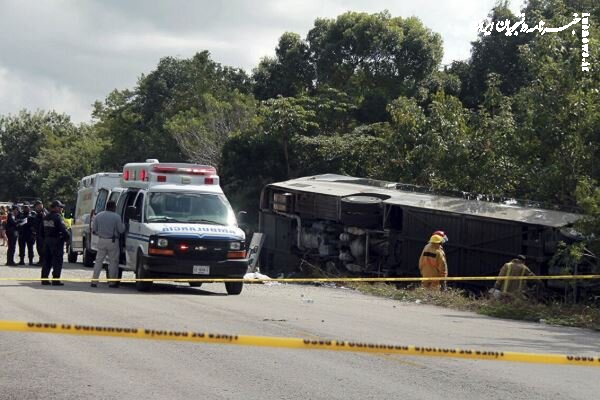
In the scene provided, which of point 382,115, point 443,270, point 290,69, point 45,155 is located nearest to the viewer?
point 443,270

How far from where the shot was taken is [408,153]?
31844 millimetres

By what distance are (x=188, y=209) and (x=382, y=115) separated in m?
27.1

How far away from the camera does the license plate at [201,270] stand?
18359 millimetres

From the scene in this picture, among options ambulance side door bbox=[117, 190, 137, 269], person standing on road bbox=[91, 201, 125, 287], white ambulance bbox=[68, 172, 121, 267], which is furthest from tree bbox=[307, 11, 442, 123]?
person standing on road bbox=[91, 201, 125, 287]

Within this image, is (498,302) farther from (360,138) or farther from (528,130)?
(360,138)

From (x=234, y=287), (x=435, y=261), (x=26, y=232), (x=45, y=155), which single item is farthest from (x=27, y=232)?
(x=45, y=155)

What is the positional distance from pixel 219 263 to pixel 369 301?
3.17 metres

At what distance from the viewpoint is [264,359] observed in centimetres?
1060

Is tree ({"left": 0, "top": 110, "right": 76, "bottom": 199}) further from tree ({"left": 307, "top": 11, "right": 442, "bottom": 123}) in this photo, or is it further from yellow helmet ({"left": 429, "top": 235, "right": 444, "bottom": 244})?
yellow helmet ({"left": 429, "top": 235, "right": 444, "bottom": 244})

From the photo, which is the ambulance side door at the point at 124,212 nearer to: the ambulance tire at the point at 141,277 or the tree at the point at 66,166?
the ambulance tire at the point at 141,277

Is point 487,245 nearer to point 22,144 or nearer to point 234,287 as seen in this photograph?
point 234,287

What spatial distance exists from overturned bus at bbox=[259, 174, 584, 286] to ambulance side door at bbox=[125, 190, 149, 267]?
6.92 m

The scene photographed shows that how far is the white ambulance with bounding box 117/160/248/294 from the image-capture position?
60.2 feet

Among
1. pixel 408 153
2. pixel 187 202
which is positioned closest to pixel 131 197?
pixel 187 202
